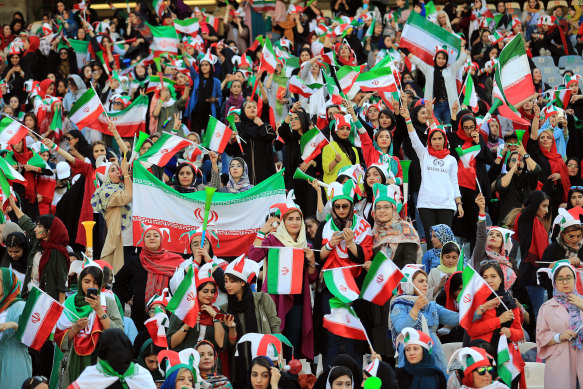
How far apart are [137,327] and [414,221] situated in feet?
12.7

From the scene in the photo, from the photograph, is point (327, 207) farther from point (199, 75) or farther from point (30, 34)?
point (30, 34)

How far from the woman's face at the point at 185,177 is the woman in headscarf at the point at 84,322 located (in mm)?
3102

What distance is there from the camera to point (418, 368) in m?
8.49

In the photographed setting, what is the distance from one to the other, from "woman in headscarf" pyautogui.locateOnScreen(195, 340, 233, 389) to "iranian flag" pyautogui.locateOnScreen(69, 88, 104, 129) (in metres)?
5.81

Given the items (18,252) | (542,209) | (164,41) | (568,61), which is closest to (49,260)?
(18,252)

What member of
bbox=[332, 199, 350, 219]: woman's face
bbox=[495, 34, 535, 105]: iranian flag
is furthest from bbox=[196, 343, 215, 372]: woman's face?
bbox=[495, 34, 535, 105]: iranian flag

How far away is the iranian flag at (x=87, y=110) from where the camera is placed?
1398 centimetres

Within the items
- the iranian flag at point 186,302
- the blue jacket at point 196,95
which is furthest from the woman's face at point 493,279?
the blue jacket at point 196,95

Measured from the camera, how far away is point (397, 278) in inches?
367

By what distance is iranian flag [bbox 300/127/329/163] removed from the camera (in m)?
12.6

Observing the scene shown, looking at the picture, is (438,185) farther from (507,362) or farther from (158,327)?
(158,327)

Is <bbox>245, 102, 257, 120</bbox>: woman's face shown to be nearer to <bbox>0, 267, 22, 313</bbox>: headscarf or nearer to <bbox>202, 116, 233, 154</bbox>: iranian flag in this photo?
<bbox>202, 116, 233, 154</bbox>: iranian flag

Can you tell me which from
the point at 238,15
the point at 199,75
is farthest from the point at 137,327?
the point at 238,15

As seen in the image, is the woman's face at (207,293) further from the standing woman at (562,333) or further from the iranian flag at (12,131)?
the iranian flag at (12,131)
